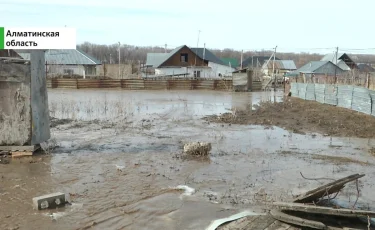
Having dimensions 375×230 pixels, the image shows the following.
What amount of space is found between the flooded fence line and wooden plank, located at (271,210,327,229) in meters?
34.4

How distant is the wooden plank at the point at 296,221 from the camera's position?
4758mm

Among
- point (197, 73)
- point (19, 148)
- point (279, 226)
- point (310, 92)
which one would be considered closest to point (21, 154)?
point (19, 148)

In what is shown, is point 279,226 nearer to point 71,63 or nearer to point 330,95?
point 330,95

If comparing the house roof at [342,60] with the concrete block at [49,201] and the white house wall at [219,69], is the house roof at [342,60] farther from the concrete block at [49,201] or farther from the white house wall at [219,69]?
the concrete block at [49,201]

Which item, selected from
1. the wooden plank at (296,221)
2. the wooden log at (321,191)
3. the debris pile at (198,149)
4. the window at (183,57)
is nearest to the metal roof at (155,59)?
the window at (183,57)

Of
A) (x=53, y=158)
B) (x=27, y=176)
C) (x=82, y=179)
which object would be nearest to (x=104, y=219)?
(x=82, y=179)

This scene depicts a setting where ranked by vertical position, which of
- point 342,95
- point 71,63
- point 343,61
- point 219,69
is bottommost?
point 342,95

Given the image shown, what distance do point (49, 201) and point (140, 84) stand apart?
34.2 metres

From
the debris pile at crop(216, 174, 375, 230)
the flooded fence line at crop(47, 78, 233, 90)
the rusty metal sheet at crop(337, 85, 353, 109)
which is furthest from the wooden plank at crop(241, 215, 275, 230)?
the flooded fence line at crop(47, 78, 233, 90)

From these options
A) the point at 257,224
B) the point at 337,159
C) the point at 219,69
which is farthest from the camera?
the point at 219,69

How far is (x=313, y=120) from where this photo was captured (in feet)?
52.4

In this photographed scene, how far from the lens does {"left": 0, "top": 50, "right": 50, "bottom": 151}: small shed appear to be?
28.8ft

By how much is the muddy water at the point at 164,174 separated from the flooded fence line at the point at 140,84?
26000 millimetres

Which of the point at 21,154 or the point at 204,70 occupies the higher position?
the point at 204,70
